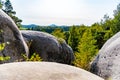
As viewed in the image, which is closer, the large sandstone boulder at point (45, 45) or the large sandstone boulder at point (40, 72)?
the large sandstone boulder at point (40, 72)

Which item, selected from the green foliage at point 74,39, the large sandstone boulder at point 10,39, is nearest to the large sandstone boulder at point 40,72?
the large sandstone boulder at point 10,39

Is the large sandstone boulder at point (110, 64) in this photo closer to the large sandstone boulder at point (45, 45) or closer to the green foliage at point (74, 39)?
the large sandstone boulder at point (45, 45)

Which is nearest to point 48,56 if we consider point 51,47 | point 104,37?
point 51,47

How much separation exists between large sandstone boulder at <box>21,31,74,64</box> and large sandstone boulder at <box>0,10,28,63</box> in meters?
6.33

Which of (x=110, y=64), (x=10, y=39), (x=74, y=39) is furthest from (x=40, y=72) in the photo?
(x=74, y=39)

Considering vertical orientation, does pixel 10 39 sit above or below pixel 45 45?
above

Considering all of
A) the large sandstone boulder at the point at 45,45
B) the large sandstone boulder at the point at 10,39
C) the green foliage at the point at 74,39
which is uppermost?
the large sandstone boulder at the point at 10,39

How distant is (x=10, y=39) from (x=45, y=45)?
8.62 meters

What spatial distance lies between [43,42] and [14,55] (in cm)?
839

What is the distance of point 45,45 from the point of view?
21297mm

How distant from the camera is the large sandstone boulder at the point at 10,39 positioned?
40.5ft

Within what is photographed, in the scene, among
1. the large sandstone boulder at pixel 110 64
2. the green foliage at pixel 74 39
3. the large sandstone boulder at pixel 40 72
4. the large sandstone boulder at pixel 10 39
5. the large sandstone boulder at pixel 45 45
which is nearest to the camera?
the large sandstone boulder at pixel 40 72

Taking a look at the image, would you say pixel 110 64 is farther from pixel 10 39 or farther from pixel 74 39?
pixel 74 39

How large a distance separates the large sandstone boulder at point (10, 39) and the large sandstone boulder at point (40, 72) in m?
7.67
